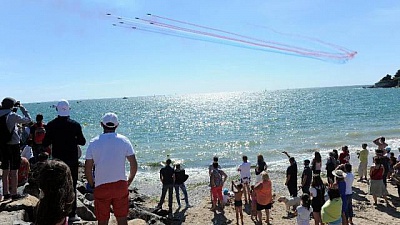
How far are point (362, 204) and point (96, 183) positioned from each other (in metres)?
10.4

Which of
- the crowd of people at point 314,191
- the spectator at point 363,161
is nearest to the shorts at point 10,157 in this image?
the crowd of people at point 314,191

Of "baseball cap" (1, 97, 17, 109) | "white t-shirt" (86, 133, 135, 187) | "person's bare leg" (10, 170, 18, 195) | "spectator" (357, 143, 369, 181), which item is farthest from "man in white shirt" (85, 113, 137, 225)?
"spectator" (357, 143, 369, 181)

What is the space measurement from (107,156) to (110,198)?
53cm

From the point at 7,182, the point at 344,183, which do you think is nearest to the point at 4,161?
the point at 7,182

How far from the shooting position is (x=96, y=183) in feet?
15.2

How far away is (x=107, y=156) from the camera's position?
Answer: 15.1ft

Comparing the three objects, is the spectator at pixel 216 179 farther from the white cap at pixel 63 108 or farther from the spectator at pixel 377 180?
the white cap at pixel 63 108

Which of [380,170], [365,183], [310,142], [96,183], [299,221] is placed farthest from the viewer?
[310,142]

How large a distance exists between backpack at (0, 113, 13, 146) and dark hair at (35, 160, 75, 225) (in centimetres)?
394

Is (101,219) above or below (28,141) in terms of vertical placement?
below

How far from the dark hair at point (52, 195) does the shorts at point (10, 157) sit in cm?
406

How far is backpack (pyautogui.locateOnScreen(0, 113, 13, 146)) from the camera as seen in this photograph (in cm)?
Answer: 607

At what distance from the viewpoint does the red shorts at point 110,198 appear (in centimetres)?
462

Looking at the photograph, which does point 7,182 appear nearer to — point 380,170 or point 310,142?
point 380,170
